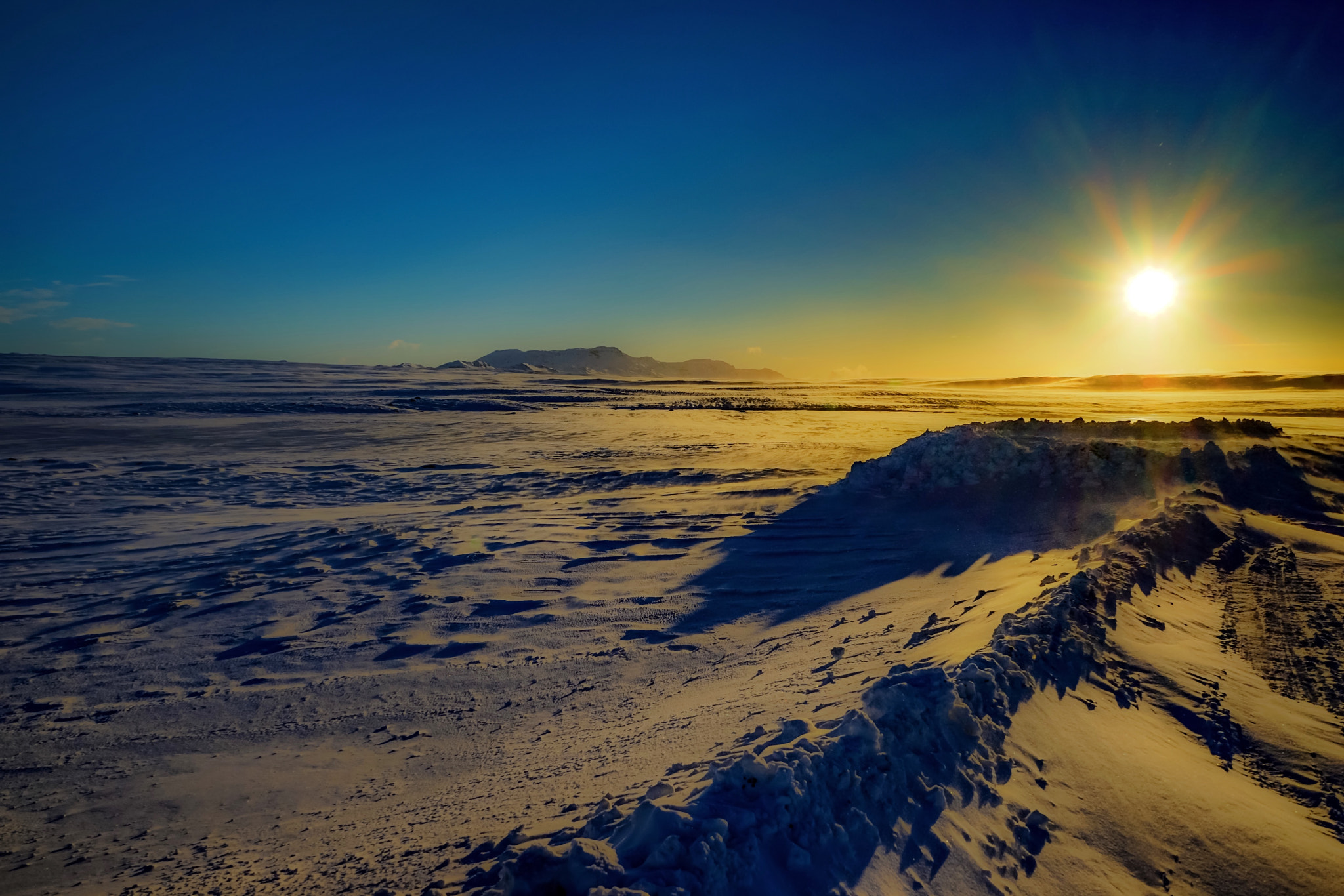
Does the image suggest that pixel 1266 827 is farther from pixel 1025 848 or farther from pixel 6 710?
pixel 6 710

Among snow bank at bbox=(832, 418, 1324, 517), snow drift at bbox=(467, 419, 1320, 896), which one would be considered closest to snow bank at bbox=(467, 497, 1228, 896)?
snow drift at bbox=(467, 419, 1320, 896)

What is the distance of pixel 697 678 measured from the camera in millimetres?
3984

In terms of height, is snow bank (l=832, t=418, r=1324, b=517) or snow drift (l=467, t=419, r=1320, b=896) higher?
snow bank (l=832, t=418, r=1324, b=517)

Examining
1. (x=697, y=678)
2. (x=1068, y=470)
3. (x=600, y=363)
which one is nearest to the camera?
(x=697, y=678)

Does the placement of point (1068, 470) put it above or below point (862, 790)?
above

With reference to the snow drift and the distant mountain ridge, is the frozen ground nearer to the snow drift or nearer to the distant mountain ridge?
the snow drift

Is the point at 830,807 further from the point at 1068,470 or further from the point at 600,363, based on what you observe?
the point at 600,363

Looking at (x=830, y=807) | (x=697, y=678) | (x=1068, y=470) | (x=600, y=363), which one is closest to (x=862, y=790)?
(x=830, y=807)

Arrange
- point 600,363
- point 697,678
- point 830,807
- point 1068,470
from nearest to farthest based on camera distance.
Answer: point 830,807 → point 697,678 → point 1068,470 → point 600,363

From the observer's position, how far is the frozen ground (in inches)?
83.0

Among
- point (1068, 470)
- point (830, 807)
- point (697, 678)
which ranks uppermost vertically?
point (1068, 470)

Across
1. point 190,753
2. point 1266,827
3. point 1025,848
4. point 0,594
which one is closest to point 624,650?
point 190,753

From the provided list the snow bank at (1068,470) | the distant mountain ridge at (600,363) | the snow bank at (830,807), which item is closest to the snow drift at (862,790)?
the snow bank at (830,807)

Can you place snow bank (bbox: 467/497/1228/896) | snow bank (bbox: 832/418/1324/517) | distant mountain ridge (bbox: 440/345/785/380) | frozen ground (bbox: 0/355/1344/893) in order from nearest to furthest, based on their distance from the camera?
1. snow bank (bbox: 467/497/1228/896)
2. frozen ground (bbox: 0/355/1344/893)
3. snow bank (bbox: 832/418/1324/517)
4. distant mountain ridge (bbox: 440/345/785/380)
